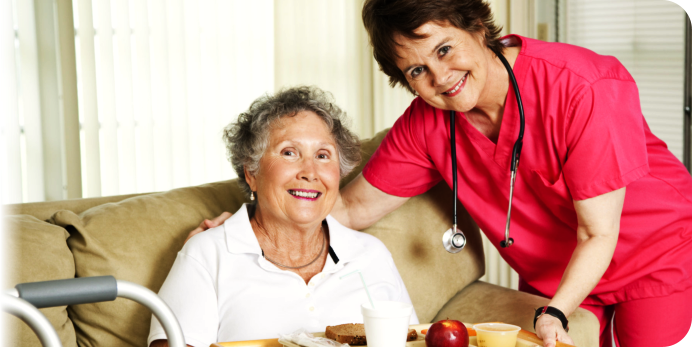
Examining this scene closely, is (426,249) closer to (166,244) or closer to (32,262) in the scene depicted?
(166,244)

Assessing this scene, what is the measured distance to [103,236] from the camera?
1.46 m

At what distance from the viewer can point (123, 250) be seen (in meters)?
1.46

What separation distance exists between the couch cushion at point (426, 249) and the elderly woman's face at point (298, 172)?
0.40 metres

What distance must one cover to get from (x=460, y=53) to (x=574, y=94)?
0.29 m

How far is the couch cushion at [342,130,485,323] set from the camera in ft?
6.10

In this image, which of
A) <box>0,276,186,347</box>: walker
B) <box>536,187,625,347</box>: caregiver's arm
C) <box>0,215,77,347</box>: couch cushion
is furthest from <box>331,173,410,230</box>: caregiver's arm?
<box>0,276,186,347</box>: walker

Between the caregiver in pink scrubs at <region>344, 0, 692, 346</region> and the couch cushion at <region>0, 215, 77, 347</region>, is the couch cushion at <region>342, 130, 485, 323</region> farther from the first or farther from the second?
the couch cushion at <region>0, 215, 77, 347</region>

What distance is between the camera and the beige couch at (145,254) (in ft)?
4.45

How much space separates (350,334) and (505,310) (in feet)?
2.64

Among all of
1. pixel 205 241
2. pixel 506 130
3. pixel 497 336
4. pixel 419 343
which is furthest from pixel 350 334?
pixel 506 130

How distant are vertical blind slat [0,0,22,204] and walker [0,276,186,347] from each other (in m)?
2.23

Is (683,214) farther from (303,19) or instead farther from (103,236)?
(303,19)

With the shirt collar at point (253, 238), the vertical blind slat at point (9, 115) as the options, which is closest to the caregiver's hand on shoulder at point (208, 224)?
the shirt collar at point (253, 238)

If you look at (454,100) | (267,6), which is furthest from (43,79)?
(454,100)
